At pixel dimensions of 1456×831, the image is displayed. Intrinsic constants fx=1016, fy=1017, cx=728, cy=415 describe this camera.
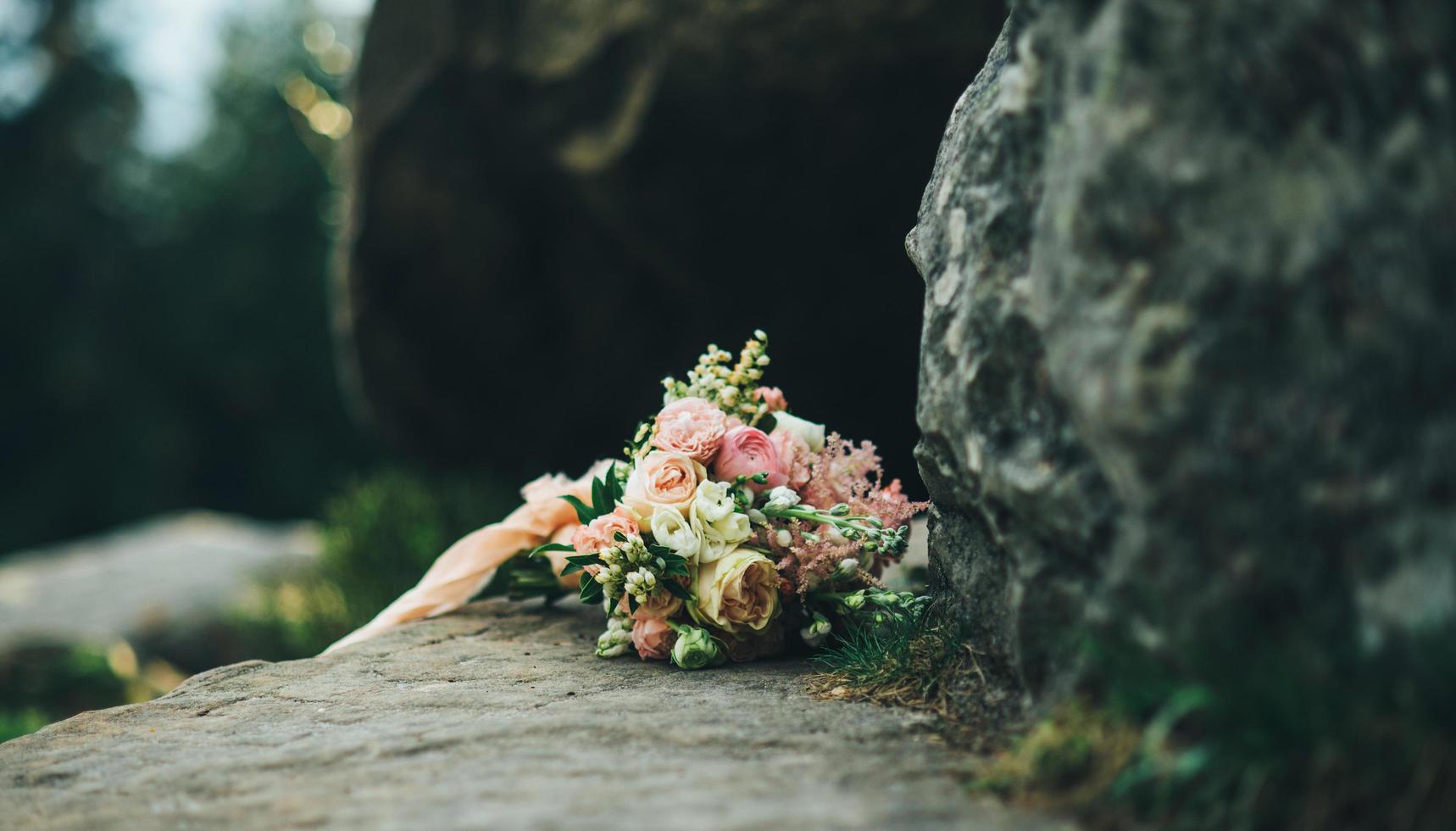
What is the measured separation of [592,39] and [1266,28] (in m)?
3.79

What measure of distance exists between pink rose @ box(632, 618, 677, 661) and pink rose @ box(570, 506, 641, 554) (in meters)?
0.25

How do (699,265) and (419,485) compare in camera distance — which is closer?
(699,265)

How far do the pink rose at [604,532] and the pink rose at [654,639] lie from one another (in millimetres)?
246

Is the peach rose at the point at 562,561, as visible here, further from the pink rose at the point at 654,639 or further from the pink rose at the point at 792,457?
the pink rose at the point at 792,457

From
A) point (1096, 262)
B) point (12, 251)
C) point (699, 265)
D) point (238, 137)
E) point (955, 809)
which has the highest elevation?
point (238, 137)

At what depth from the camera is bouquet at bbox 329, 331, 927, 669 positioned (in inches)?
97.3

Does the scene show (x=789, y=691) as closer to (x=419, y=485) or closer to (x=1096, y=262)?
(x=1096, y=262)

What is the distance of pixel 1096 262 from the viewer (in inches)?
62.1

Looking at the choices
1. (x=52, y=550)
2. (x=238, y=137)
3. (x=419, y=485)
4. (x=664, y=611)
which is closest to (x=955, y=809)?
(x=664, y=611)

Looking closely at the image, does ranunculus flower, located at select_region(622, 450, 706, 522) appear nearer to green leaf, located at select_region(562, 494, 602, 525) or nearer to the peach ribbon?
green leaf, located at select_region(562, 494, 602, 525)

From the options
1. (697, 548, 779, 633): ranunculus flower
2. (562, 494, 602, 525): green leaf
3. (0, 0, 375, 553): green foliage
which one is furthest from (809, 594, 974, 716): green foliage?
(0, 0, 375, 553): green foliage

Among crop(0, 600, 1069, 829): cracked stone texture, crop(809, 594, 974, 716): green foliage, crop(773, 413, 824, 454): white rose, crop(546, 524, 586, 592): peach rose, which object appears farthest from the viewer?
crop(546, 524, 586, 592): peach rose

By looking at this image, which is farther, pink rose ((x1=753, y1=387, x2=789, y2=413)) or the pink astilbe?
pink rose ((x1=753, y1=387, x2=789, y2=413))

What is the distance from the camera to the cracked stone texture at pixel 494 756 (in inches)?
63.2
